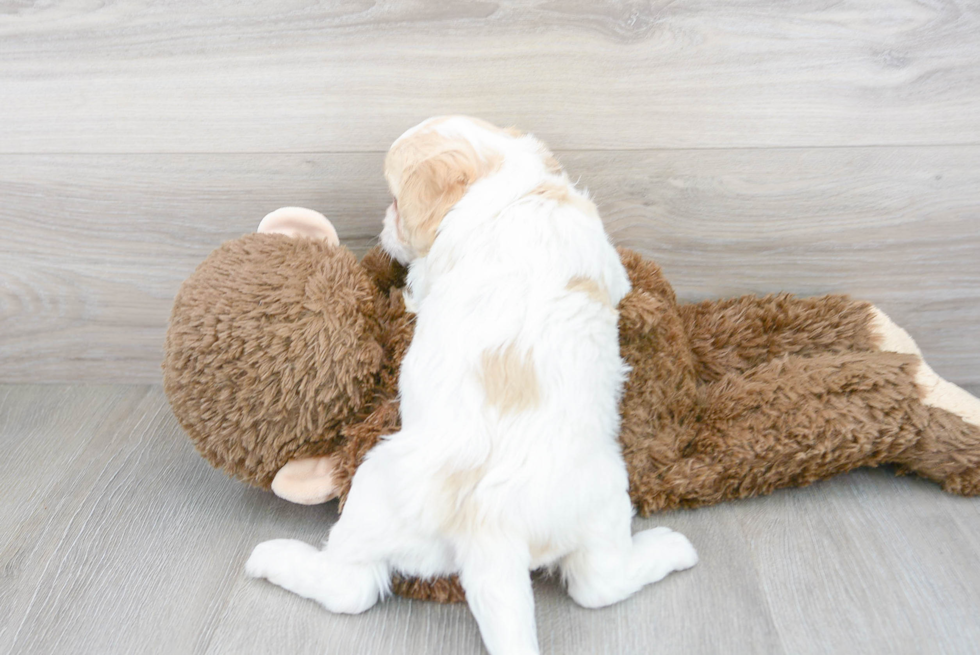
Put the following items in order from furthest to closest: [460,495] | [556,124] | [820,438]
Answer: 1. [556,124]
2. [820,438]
3. [460,495]

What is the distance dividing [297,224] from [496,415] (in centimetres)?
47

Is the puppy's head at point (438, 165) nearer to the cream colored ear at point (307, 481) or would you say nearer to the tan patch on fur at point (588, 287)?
the tan patch on fur at point (588, 287)

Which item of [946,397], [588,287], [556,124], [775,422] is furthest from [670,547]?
[556,124]

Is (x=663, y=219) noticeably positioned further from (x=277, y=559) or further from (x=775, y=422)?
(x=277, y=559)

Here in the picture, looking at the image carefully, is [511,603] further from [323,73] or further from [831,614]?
[323,73]

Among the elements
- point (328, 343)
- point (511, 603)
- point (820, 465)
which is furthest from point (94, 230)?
point (820, 465)

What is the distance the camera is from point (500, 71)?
1.14 metres

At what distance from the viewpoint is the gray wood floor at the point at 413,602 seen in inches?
36.2

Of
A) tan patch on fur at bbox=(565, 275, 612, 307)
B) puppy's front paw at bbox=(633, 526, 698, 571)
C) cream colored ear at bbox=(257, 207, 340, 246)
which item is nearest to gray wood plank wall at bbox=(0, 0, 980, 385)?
cream colored ear at bbox=(257, 207, 340, 246)

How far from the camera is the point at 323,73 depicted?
3.78 ft

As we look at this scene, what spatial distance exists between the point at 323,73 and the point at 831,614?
1.03m

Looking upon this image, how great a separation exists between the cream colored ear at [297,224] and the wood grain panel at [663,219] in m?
0.12

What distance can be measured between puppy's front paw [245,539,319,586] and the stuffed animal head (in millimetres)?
68

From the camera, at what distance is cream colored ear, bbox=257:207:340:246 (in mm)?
1117
